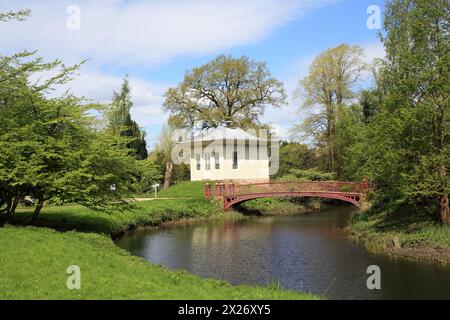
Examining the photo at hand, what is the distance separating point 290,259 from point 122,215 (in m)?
13.0

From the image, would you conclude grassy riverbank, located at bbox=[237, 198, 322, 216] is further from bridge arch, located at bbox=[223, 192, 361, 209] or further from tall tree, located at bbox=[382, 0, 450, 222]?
tall tree, located at bbox=[382, 0, 450, 222]

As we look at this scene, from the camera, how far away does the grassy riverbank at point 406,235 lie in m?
17.3

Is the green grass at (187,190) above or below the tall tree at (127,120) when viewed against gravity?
below

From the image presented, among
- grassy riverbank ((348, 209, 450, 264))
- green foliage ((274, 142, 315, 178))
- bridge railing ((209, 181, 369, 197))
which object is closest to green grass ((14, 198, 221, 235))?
bridge railing ((209, 181, 369, 197))

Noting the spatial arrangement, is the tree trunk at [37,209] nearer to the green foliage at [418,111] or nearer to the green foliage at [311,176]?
the green foliage at [418,111]

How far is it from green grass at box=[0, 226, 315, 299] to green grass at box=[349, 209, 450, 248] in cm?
917

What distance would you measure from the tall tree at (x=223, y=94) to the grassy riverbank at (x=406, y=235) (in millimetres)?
27895

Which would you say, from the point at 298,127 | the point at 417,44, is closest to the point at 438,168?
the point at 417,44

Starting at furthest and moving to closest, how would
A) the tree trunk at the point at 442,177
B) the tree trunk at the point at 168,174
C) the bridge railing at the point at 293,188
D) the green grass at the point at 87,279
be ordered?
the tree trunk at the point at 168,174
the bridge railing at the point at 293,188
the tree trunk at the point at 442,177
the green grass at the point at 87,279

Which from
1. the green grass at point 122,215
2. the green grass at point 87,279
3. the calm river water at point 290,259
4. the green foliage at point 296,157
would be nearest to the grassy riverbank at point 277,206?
the green grass at point 122,215

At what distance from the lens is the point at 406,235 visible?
63.7ft

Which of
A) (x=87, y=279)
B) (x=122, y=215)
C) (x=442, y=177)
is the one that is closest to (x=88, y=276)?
(x=87, y=279)

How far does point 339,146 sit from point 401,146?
23.0 metres
